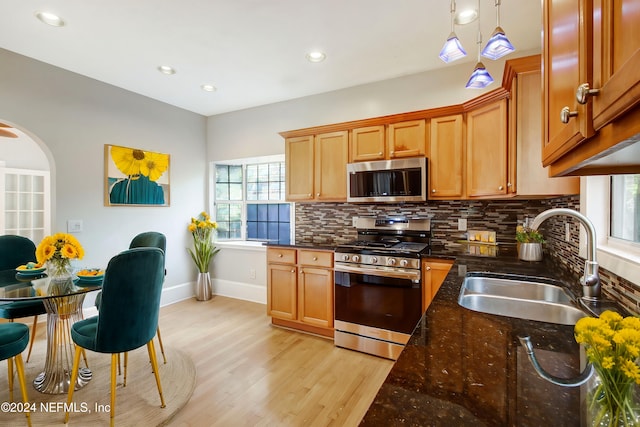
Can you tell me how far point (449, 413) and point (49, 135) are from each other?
4.02 meters

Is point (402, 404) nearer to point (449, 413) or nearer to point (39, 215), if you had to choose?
point (449, 413)

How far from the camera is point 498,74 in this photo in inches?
109

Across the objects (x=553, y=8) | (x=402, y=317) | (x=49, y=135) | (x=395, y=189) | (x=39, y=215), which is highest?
(x=49, y=135)

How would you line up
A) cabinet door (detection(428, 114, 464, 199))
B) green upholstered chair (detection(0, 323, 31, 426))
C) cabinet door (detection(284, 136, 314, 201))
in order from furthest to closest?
cabinet door (detection(284, 136, 314, 201))
cabinet door (detection(428, 114, 464, 199))
green upholstered chair (detection(0, 323, 31, 426))

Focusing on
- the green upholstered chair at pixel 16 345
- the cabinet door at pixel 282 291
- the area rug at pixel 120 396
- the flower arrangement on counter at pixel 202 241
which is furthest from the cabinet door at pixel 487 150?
the flower arrangement on counter at pixel 202 241

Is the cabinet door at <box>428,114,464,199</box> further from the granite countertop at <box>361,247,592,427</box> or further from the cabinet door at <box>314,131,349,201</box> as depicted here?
the granite countertop at <box>361,247,592,427</box>

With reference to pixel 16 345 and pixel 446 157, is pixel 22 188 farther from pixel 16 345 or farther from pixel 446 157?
pixel 446 157

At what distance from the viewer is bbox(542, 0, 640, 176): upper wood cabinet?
0.44 metres

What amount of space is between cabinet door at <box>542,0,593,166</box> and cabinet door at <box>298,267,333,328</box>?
2.27 m

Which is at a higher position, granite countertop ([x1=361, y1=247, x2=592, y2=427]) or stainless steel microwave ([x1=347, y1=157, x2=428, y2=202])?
stainless steel microwave ([x1=347, y1=157, x2=428, y2=202])

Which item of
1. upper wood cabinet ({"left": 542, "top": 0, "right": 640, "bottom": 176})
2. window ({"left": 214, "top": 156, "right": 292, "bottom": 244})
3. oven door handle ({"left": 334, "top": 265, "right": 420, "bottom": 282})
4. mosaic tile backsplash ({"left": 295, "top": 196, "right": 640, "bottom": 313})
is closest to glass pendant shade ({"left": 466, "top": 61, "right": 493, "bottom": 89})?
mosaic tile backsplash ({"left": 295, "top": 196, "right": 640, "bottom": 313})

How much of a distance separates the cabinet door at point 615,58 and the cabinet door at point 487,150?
78.3 inches

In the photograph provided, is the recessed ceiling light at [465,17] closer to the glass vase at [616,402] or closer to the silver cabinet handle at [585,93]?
the silver cabinet handle at [585,93]

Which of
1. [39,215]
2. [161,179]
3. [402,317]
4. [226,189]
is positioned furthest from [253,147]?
[39,215]
